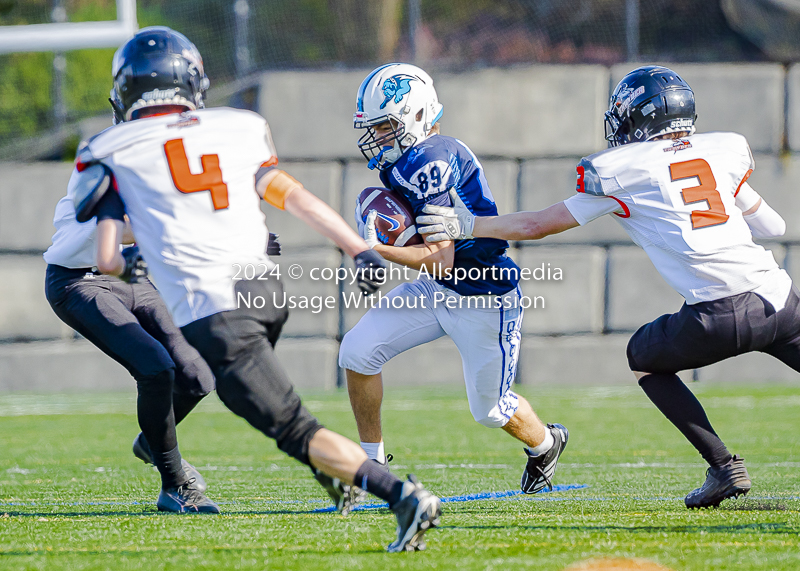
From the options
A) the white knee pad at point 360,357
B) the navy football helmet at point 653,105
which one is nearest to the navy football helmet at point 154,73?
the white knee pad at point 360,357

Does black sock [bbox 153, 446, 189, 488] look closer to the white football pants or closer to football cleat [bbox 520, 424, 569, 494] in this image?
the white football pants

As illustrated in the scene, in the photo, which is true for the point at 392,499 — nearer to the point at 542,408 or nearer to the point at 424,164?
the point at 424,164

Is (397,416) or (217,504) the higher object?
(217,504)

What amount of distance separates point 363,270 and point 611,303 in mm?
5990

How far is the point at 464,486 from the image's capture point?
13.1ft

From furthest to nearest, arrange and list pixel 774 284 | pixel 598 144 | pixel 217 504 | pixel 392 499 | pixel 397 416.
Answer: pixel 598 144 → pixel 397 416 → pixel 217 504 → pixel 774 284 → pixel 392 499

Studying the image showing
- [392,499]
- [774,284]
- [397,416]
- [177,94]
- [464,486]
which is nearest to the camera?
[392,499]

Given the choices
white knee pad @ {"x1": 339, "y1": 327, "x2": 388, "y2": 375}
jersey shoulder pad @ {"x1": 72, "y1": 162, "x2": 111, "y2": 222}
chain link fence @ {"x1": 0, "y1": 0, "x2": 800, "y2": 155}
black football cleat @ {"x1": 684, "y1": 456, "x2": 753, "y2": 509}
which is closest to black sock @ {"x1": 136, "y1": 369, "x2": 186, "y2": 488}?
white knee pad @ {"x1": 339, "y1": 327, "x2": 388, "y2": 375}

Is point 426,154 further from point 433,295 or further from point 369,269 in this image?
point 369,269

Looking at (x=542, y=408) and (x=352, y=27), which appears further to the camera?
(x=352, y=27)

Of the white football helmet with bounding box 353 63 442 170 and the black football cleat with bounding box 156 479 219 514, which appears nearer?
the black football cleat with bounding box 156 479 219 514

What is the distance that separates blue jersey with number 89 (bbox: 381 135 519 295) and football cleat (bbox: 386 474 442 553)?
1304 mm

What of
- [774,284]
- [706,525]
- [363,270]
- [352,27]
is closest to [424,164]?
[363,270]

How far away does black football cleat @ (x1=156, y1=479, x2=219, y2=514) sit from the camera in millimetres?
3414
